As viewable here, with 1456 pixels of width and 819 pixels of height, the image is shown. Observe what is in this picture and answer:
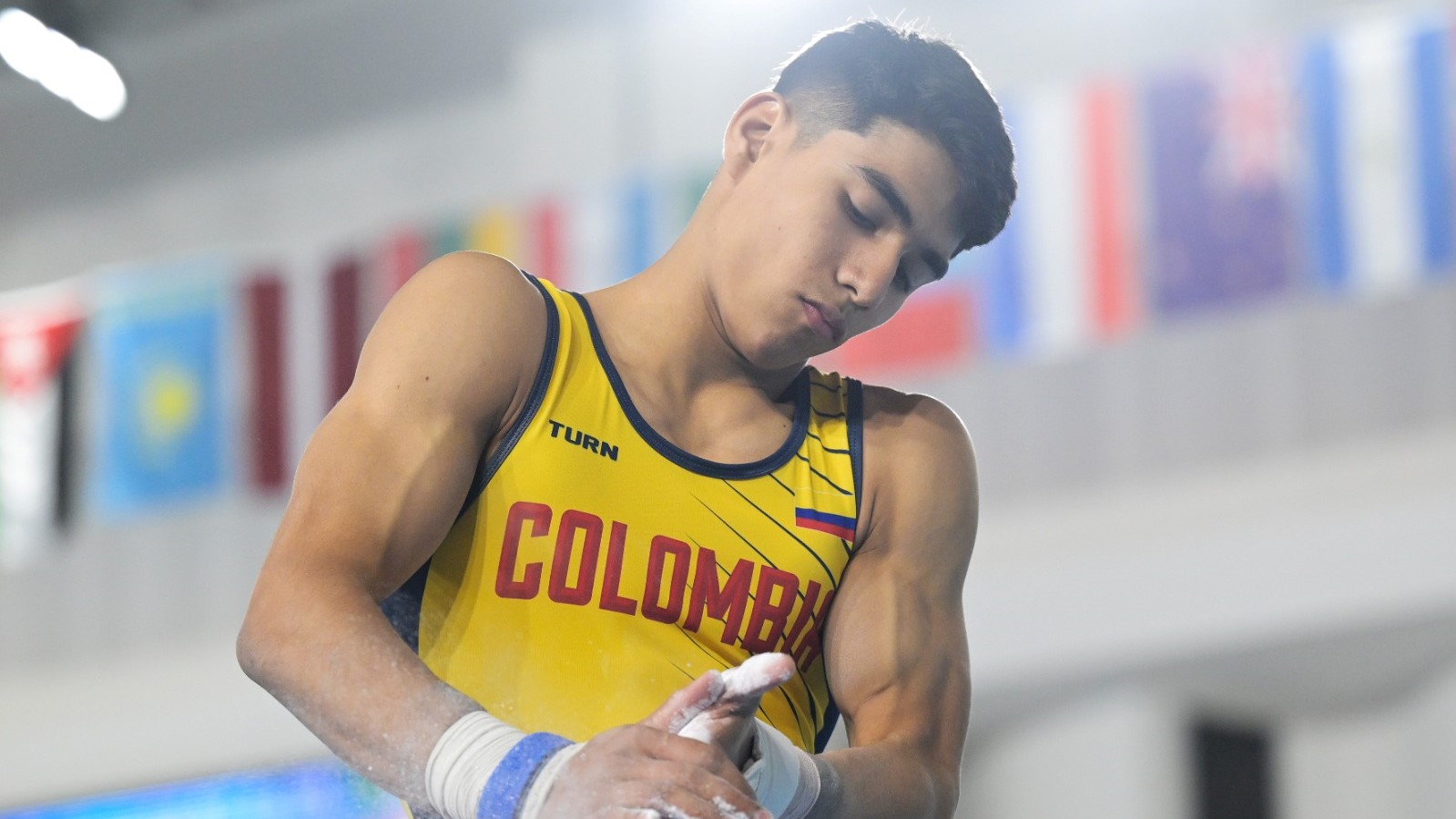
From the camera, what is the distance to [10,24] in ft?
37.2

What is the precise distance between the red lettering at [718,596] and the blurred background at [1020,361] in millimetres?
5363

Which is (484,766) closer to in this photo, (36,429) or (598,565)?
(598,565)

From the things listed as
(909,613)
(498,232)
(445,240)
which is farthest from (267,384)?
(909,613)

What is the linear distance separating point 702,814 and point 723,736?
0.12 metres

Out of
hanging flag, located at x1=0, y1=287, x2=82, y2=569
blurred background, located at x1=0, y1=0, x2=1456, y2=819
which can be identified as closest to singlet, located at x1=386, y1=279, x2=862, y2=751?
blurred background, located at x1=0, y1=0, x2=1456, y2=819

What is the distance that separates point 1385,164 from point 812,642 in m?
6.44

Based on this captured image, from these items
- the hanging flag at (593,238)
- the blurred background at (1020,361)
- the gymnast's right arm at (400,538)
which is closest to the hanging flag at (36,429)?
the blurred background at (1020,361)

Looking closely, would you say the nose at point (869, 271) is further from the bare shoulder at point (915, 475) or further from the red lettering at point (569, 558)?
the red lettering at point (569, 558)

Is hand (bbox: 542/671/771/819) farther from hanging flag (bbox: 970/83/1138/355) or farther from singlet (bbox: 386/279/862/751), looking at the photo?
hanging flag (bbox: 970/83/1138/355)

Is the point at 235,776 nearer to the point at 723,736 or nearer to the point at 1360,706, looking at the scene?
the point at 1360,706

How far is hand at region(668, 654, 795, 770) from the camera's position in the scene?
Result: 1741mm

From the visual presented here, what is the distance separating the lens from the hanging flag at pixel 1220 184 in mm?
8023

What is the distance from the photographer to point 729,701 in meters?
1.76

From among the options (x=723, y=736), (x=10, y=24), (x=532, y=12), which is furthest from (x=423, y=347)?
(x=10, y=24)
